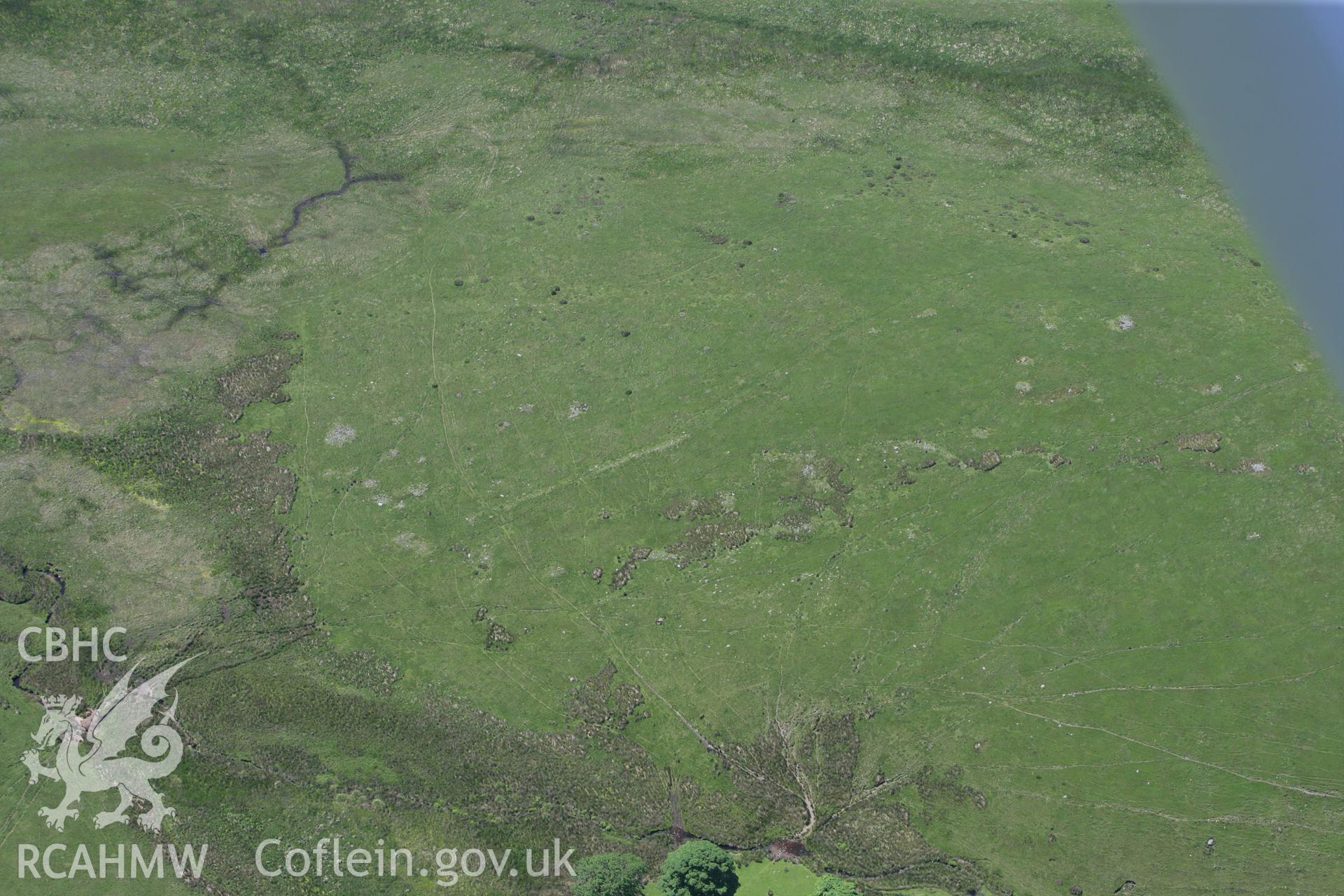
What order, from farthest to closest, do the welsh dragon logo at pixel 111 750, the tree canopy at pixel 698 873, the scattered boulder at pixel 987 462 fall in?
the scattered boulder at pixel 987 462 < the welsh dragon logo at pixel 111 750 < the tree canopy at pixel 698 873

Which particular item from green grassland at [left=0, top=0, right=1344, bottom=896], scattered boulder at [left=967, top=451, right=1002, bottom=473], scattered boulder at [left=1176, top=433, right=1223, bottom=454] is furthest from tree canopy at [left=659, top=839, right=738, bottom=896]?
scattered boulder at [left=1176, top=433, right=1223, bottom=454]

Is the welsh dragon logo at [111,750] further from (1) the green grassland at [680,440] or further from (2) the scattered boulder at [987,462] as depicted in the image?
(2) the scattered boulder at [987,462]

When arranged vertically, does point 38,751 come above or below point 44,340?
below

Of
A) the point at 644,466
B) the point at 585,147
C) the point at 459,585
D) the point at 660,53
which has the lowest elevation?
the point at 459,585

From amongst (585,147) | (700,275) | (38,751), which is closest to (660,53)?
(585,147)

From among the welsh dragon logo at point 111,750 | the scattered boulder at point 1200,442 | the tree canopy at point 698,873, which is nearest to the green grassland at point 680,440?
the scattered boulder at point 1200,442

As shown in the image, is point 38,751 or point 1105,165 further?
point 1105,165

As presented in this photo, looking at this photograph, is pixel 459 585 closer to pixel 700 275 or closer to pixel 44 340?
pixel 700 275
